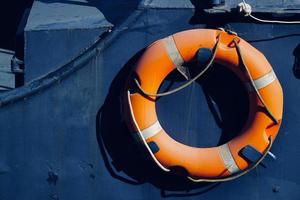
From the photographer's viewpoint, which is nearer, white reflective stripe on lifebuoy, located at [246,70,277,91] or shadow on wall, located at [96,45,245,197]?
white reflective stripe on lifebuoy, located at [246,70,277,91]

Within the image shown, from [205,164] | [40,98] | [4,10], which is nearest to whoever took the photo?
[205,164]

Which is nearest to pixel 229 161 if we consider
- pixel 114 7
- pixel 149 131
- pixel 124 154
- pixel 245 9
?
pixel 149 131

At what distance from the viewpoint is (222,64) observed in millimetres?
3330

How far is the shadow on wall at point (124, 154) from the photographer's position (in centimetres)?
346

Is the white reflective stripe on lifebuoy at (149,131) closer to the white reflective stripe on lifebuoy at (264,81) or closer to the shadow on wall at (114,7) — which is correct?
the white reflective stripe on lifebuoy at (264,81)

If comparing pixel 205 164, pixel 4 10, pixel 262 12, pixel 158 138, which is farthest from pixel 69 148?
pixel 4 10

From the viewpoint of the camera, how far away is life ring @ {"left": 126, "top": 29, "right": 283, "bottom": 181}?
3268 millimetres

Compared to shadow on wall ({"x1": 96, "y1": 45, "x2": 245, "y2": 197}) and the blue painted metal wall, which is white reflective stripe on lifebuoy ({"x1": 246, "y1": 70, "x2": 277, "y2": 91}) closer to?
the blue painted metal wall

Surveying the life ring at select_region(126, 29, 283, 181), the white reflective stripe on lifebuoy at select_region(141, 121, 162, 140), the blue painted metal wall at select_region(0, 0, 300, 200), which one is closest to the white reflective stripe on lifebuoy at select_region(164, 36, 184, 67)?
the life ring at select_region(126, 29, 283, 181)

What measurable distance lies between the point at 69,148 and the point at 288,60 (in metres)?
1.31

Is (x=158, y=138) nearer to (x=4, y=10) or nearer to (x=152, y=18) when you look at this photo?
(x=152, y=18)

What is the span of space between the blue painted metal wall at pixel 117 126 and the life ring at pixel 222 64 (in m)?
0.12

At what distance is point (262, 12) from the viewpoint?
132 inches

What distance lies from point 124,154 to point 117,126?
16 centimetres
